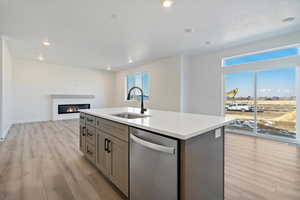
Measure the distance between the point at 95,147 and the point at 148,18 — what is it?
261 centimetres

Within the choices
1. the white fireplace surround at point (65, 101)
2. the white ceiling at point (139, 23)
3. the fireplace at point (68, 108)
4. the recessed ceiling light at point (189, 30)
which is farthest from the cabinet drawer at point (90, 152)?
the fireplace at point (68, 108)

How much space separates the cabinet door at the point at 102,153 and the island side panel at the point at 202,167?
1.16m

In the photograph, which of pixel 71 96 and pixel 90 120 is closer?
pixel 90 120

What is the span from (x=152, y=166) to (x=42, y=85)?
727cm

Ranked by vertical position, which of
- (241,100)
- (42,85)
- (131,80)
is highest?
(131,80)

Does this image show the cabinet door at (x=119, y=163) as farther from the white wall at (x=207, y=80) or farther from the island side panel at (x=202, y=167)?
the white wall at (x=207, y=80)

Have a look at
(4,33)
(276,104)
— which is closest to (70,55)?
(4,33)

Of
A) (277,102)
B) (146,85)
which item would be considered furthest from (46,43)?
(277,102)

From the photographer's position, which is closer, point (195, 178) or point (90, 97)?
point (195, 178)

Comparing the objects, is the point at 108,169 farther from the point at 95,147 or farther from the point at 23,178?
the point at 23,178

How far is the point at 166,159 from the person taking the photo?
43.5 inches

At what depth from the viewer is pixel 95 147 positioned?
2.16 meters

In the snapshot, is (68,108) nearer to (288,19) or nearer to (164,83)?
(164,83)

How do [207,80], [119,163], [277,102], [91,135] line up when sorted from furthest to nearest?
1. [207,80]
2. [277,102]
3. [91,135]
4. [119,163]
